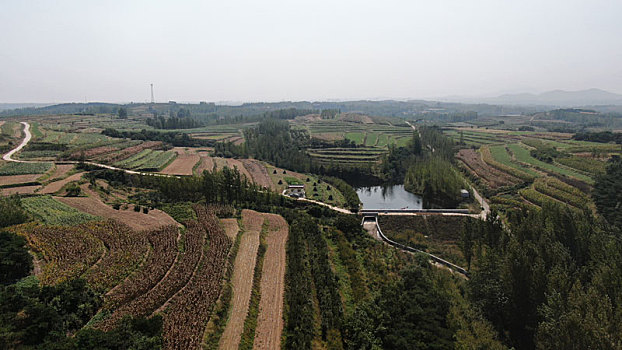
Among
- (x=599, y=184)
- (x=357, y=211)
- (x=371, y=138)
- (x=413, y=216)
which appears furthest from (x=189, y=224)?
(x=371, y=138)

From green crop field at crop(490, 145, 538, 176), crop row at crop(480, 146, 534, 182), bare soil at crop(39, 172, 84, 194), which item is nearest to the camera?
bare soil at crop(39, 172, 84, 194)

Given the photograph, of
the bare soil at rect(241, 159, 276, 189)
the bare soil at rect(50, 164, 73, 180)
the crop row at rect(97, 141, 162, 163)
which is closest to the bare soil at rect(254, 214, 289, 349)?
the bare soil at rect(241, 159, 276, 189)

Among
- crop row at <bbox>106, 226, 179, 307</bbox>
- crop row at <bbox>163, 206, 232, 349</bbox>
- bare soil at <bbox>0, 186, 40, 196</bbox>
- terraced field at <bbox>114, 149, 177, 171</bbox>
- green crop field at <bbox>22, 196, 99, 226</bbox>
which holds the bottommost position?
crop row at <bbox>163, 206, 232, 349</bbox>

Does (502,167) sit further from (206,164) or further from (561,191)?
(206,164)

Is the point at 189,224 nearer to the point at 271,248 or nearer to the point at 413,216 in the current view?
the point at 271,248

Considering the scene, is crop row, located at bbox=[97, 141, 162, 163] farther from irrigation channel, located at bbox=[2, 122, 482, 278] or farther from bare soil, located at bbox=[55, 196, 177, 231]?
bare soil, located at bbox=[55, 196, 177, 231]

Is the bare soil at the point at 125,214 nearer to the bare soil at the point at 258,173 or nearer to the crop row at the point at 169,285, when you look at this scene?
the crop row at the point at 169,285

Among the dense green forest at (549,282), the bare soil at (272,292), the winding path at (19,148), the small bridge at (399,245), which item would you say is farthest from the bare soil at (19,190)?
the dense green forest at (549,282)

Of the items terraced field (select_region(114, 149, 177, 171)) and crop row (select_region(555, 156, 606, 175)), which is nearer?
crop row (select_region(555, 156, 606, 175))
